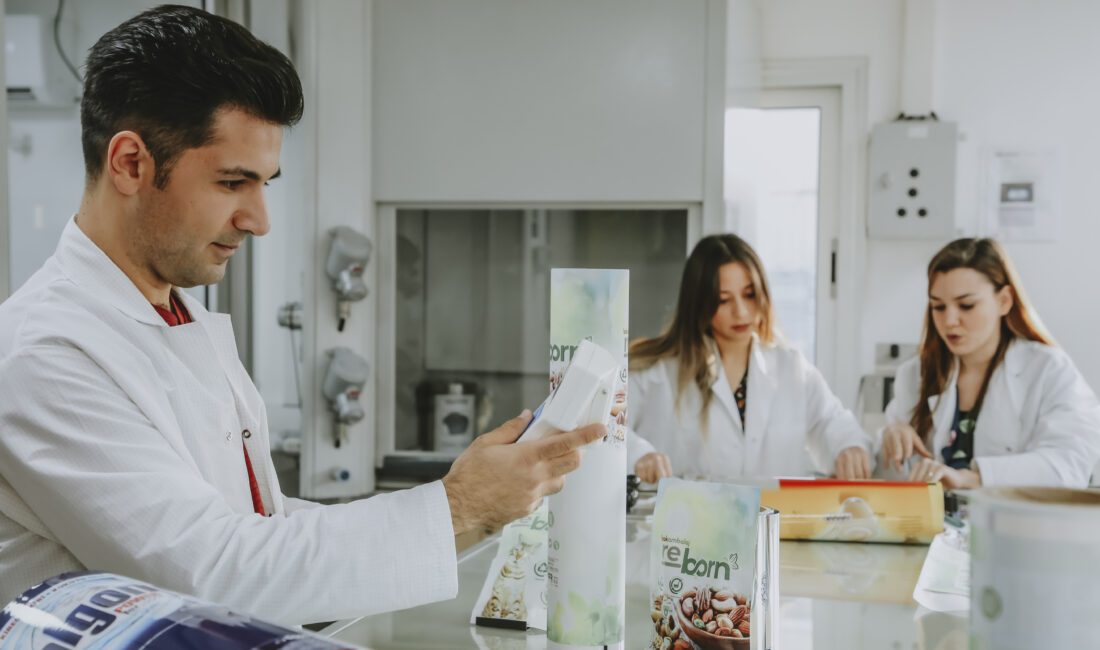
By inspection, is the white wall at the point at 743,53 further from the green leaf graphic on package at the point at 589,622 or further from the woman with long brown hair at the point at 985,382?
the green leaf graphic on package at the point at 589,622

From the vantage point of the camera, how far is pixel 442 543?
86 centimetres

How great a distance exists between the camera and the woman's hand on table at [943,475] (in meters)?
1.72

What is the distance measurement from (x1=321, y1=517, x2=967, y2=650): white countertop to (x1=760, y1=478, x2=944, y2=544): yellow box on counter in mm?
62

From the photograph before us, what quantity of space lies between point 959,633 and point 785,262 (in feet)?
9.59

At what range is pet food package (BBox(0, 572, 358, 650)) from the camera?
1.35ft

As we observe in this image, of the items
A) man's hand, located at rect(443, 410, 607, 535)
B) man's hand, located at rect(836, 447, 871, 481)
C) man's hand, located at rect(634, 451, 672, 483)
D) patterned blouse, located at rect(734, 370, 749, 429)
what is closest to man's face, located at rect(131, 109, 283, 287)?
man's hand, located at rect(443, 410, 607, 535)

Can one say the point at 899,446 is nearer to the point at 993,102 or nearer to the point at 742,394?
the point at 742,394

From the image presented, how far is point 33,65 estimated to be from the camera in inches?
82.7

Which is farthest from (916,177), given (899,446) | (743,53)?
(899,446)

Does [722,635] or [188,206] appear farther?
[188,206]

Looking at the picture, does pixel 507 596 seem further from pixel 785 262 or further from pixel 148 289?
pixel 785 262

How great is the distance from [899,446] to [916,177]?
5.93ft

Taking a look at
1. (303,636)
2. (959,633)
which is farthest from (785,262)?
(303,636)

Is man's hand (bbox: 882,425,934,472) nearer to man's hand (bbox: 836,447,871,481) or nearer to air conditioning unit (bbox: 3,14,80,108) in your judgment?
man's hand (bbox: 836,447,871,481)
